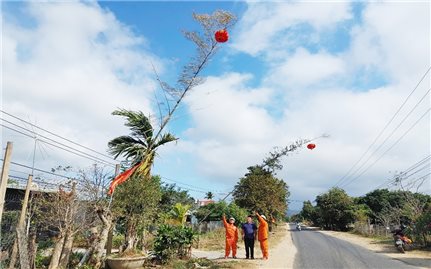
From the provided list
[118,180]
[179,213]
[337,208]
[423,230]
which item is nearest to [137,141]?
[118,180]

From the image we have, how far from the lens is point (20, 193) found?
755 inches

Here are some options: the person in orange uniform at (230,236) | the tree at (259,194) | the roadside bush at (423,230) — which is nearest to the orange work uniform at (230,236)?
the person in orange uniform at (230,236)

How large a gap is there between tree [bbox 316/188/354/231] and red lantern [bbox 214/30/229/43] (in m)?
40.2

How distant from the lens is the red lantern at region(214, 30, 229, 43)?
9422 millimetres

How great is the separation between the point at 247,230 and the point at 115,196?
489 cm

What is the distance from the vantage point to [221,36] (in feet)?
31.2

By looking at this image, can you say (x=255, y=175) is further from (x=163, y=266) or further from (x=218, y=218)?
(x=163, y=266)

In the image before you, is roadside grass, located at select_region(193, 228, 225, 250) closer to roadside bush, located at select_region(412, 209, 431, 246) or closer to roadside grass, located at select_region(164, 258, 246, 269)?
roadside grass, located at select_region(164, 258, 246, 269)

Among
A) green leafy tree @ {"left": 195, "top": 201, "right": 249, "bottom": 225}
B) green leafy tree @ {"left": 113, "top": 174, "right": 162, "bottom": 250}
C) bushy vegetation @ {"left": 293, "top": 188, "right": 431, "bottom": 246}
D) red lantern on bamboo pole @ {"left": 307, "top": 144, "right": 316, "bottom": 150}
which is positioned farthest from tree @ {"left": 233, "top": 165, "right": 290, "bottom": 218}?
green leafy tree @ {"left": 113, "top": 174, "right": 162, "bottom": 250}

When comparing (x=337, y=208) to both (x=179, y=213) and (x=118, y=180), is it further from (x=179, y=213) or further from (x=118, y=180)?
(x=118, y=180)

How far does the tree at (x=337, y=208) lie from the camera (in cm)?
4528

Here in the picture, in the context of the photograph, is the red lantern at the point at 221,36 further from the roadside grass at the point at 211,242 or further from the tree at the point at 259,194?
the tree at the point at 259,194

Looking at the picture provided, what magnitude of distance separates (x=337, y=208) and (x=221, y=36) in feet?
135

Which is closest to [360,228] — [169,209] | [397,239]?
[397,239]
